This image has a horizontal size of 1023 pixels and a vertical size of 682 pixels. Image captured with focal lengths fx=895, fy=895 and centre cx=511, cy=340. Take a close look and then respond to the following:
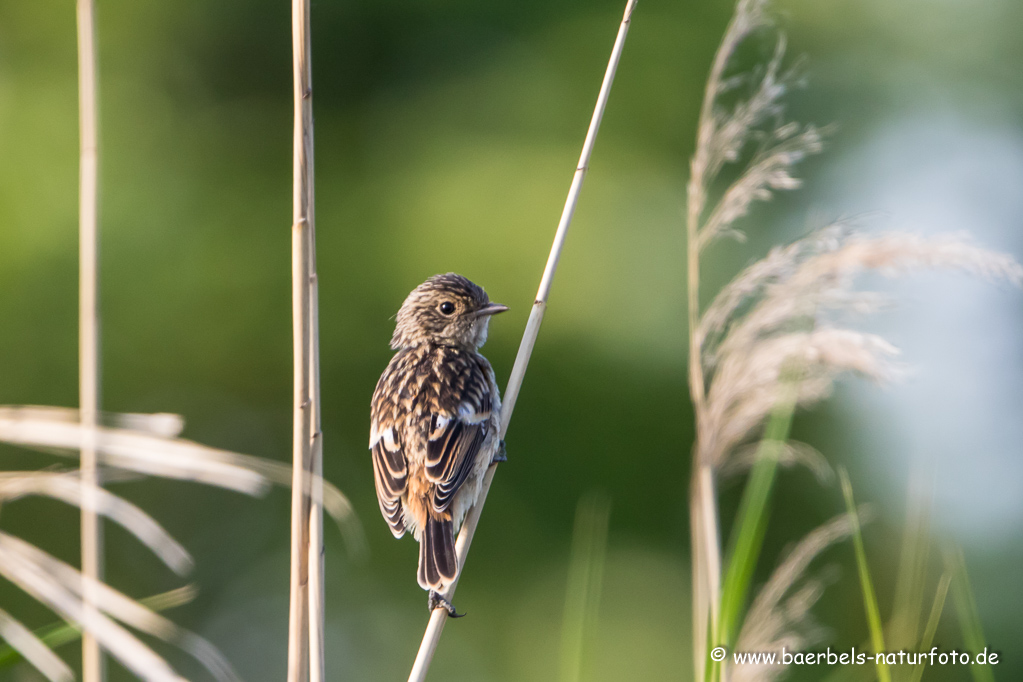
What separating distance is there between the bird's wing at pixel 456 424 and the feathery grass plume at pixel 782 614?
3.70 feet

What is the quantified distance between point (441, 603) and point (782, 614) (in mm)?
992

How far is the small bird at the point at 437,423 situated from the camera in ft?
10.5

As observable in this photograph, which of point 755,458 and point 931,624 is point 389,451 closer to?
point 755,458

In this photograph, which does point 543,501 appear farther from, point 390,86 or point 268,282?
point 390,86

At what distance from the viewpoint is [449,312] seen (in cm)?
409

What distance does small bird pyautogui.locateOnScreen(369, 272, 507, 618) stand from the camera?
319cm

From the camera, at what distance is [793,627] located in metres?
2.60

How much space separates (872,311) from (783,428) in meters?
0.86

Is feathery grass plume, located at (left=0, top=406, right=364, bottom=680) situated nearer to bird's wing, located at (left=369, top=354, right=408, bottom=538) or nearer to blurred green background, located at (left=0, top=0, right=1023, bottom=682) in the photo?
bird's wing, located at (left=369, top=354, right=408, bottom=538)

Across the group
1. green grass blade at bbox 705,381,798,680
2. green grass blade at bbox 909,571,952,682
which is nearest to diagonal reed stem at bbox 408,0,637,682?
green grass blade at bbox 705,381,798,680

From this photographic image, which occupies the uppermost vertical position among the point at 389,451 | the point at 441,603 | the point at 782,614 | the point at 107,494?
the point at 389,451

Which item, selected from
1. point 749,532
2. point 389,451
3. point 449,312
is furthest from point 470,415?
point 749,532

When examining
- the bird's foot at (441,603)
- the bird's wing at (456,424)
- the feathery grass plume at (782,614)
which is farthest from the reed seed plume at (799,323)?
the bird's wing at (456,424)

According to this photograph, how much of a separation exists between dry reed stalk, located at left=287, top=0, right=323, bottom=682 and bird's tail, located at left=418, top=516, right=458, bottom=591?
631mm
